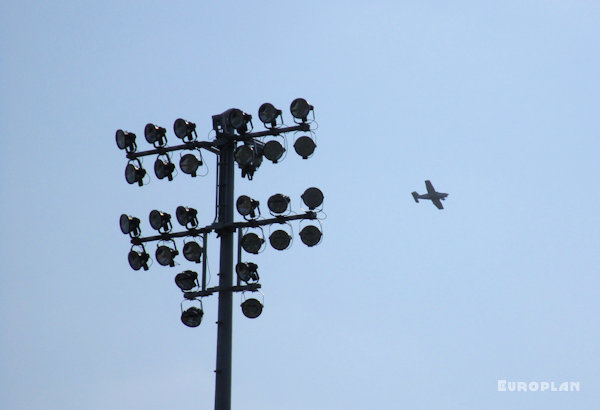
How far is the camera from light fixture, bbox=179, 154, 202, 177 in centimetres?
2406

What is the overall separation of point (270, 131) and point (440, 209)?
258 feet

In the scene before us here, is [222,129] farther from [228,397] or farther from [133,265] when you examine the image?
[228,397]

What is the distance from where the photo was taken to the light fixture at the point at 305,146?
22766 millimetres

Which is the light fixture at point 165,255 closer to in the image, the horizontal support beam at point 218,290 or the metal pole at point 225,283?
the horizontal support beam at point 218,290

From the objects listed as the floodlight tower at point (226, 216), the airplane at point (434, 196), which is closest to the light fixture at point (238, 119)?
the floodlight tower at point (226, 216)

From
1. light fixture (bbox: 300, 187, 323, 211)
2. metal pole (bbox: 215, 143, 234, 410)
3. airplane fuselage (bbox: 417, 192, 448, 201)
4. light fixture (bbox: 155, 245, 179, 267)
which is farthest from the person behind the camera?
airplane fuselage (bbox: 417, 192, 448, 201)

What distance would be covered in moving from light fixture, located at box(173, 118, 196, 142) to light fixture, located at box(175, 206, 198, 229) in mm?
1724

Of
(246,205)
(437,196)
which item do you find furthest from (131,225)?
(437,196)

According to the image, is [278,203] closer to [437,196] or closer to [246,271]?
[246,271]

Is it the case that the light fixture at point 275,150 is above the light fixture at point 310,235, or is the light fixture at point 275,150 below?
above

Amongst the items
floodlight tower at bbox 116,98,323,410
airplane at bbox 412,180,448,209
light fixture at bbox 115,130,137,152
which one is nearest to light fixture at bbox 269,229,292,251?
floodlight tower at bbox 116,98,323,410

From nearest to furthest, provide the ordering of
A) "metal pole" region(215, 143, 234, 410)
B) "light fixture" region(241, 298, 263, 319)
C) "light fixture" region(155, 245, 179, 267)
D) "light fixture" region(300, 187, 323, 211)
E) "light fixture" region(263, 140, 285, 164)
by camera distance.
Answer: "metal pole" region(215, 143, 234, 410) < "light fixture" region(300, 187, 323, 211) < "light fixture" region(241, 298, 263, 319) < "light fixture" region(263, 140, 285, 164) < "light fixture" region(155, 245, 179, 267)

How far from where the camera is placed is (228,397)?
22.4 metres

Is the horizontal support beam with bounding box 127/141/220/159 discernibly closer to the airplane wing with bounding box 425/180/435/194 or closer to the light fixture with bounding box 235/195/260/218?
the light fixture with bounding box 235/195/260/218
